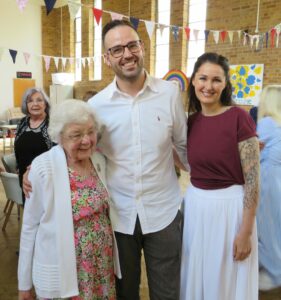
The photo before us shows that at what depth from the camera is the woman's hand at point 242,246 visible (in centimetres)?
152

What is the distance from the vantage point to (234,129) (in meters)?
1.48

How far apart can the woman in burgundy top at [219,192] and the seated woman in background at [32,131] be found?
1.61 metres

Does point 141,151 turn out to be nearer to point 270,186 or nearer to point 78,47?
point 270,186

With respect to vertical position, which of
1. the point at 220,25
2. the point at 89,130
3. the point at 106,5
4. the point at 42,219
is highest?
the point at 106,5

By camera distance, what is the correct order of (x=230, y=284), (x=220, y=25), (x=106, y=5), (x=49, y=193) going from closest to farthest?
(x=49, y=193) → (x=230, y=284) → (x=220, y=25) → (x=106, y=5)

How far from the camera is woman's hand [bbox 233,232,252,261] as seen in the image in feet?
5.00

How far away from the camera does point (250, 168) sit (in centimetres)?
147

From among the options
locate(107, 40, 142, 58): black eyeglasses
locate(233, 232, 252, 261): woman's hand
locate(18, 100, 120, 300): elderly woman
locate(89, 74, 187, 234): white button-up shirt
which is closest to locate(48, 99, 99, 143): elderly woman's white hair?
locate(18, 100, 120, 300): elderly woman

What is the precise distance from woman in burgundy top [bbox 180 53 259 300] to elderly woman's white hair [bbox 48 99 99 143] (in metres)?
0.55

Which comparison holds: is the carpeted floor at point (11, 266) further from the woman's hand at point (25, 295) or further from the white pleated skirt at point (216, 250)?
the woman's hand at point (25, 295)

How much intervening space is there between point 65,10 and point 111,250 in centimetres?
1212

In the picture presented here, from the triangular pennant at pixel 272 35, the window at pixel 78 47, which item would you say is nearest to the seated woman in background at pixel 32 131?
the triangular pennant at pixel 272 35

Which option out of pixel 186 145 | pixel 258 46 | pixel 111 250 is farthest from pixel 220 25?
pixel 111 250

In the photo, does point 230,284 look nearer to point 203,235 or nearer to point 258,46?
point 203,235
